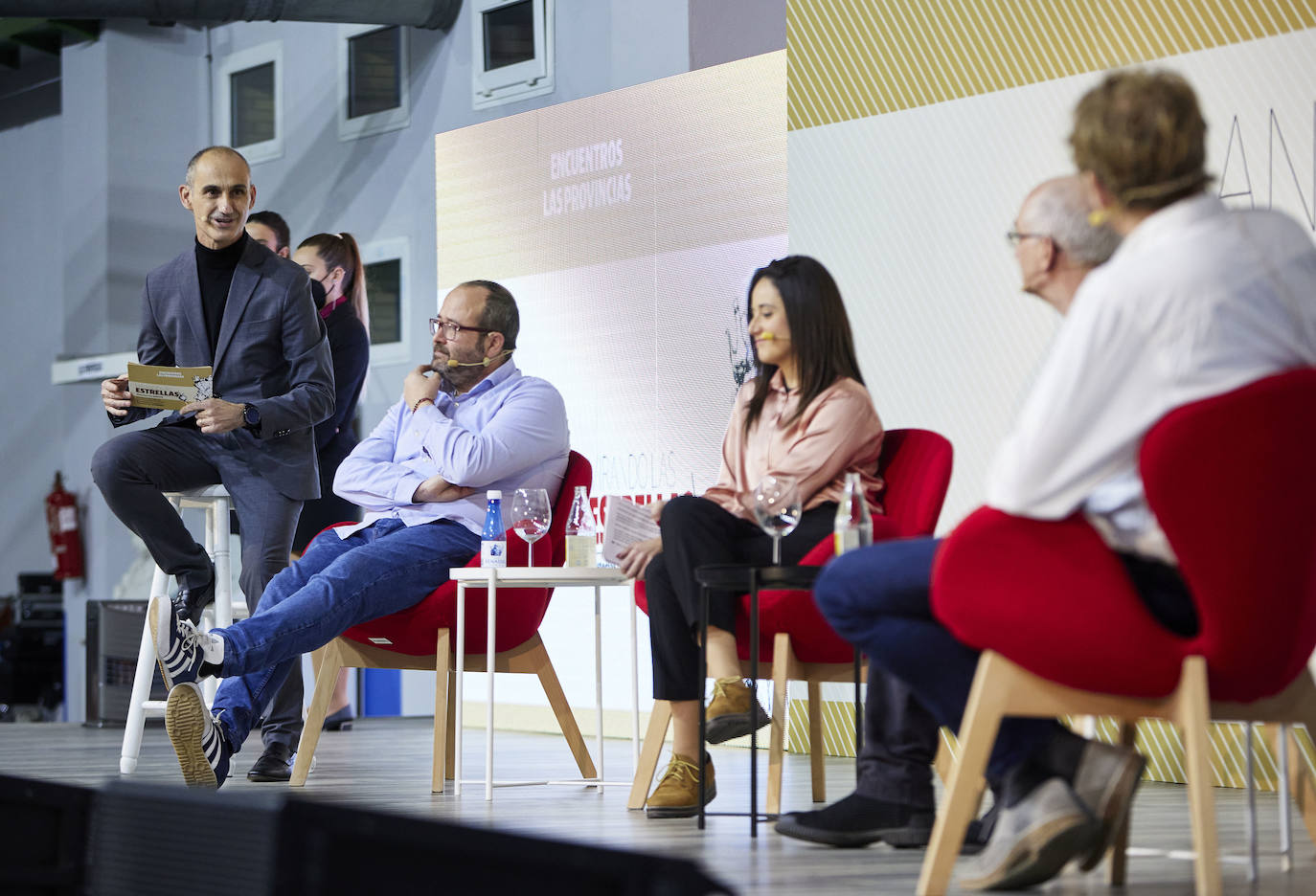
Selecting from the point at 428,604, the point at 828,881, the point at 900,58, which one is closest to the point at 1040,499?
the point at 828,881

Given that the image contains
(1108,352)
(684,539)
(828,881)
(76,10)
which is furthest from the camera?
(76,10)

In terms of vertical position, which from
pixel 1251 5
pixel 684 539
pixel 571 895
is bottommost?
pixel 571 895

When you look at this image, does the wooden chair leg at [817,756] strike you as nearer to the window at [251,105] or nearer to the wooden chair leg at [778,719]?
the wooden chair leg at [778,719]

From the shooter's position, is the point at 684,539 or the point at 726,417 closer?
the point at 684,539

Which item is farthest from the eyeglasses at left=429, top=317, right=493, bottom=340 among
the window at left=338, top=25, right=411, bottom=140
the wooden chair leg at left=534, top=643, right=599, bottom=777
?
the window at left=338, top=25, right=411, bottom=140

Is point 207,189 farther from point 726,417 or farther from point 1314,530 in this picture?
point 1314,530

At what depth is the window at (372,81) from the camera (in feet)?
27.0

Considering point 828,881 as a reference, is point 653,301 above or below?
above

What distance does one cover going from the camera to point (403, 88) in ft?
26.9

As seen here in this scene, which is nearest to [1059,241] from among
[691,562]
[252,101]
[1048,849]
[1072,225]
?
[1072,225]

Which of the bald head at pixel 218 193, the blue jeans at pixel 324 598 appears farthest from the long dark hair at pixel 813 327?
the bald head at pixel 218 193

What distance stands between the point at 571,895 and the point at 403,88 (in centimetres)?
743

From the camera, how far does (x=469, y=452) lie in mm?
3918

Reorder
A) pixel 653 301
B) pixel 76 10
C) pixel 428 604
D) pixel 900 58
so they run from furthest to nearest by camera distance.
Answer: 1. pixel 76 10
2. pixel 653 301
3. pixel 900 58
4. pixel 428 604
